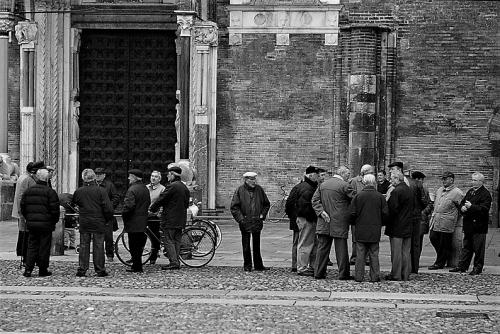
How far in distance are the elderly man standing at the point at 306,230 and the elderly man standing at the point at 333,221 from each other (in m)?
0.29

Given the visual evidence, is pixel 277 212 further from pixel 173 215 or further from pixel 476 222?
pixel 476 222

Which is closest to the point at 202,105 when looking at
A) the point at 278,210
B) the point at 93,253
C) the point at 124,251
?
the point at 278,210

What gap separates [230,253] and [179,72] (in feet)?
23.6

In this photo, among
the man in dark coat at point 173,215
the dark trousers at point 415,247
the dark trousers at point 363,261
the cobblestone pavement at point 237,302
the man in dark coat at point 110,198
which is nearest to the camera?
the cobblestone pavement at point 237,302

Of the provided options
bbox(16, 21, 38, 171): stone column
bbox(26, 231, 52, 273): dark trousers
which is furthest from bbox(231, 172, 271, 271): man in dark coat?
bbox(16, 21, 38, 171): stone column

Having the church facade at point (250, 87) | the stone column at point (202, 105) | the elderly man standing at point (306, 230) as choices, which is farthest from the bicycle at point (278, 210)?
the elderly man standing at point (306, 230)

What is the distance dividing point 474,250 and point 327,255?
231 centimetres

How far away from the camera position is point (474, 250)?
55.0 ft

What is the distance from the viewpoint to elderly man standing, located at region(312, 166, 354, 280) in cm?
1619

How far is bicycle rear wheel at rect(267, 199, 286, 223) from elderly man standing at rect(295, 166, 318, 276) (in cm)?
839

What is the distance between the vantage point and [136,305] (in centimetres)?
1346

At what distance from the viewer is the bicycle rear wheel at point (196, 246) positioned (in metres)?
17.7

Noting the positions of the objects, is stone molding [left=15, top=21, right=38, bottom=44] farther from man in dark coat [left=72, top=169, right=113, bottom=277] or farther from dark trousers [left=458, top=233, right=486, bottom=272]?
dark trousers [left=458, top=233, right=486, bottom=272]

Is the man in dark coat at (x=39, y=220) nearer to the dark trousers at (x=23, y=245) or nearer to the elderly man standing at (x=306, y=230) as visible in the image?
the dark trousers at (x=23, y=245)
